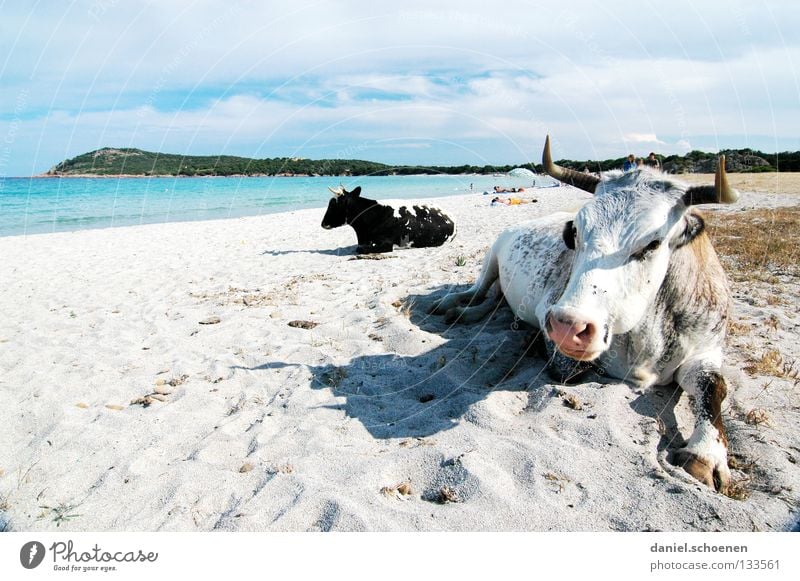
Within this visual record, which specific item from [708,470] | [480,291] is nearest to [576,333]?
[708,470]

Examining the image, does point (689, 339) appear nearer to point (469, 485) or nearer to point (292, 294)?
point (469, 485)

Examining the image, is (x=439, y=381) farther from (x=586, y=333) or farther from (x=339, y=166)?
(x=339, y=166)

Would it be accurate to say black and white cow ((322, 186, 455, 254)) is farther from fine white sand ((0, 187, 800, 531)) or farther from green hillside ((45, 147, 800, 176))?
fine white sand ((0, 187, 800, 531))

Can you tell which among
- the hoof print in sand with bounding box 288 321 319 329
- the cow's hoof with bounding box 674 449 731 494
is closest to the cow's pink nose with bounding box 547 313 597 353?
the cow's hoof with bounding box 674 449 731 494

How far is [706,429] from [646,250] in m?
1.21

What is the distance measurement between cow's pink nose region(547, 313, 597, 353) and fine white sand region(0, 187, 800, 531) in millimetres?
731

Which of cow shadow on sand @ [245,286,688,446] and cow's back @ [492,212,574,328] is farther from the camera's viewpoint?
cow's back @ [492,212,574,328]

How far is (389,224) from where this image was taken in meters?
12.6

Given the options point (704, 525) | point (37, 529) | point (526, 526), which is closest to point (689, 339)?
point (704, 525)

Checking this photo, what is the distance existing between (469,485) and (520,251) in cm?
385

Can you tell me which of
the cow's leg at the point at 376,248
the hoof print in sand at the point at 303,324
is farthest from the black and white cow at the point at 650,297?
the cow's leg at the point at 376,248

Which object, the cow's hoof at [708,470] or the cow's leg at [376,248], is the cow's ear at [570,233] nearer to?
the cow's hoof at [708,470]

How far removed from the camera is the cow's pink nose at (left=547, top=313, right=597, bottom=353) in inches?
117
